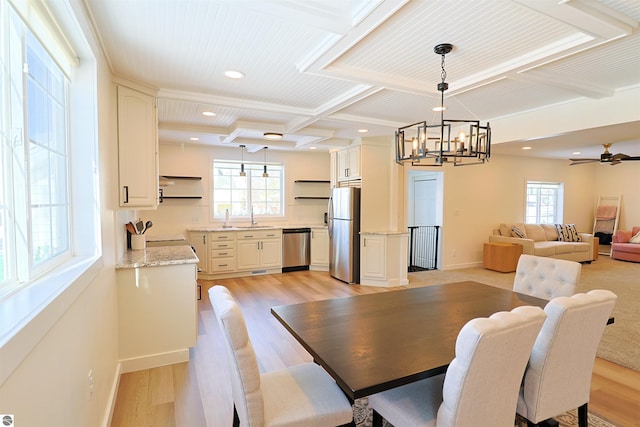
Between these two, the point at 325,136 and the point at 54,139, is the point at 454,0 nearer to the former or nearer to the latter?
the point at 54,139

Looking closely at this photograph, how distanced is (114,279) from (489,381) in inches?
99.2

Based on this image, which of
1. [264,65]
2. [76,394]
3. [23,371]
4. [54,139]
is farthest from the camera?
[264,65]

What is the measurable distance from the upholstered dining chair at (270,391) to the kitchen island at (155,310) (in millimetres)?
1299

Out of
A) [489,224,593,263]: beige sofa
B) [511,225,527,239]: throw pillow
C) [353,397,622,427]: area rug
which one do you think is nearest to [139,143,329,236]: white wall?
[489,224,593,263]: beige sofa

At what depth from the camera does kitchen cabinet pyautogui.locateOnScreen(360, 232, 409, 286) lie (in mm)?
5355

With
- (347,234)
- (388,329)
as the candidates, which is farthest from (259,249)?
(388,329)

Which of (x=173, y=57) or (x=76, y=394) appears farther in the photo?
(x=173, y=57)

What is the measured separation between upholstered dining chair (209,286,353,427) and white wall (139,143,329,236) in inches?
186

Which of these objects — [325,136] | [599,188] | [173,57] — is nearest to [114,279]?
[173,57]

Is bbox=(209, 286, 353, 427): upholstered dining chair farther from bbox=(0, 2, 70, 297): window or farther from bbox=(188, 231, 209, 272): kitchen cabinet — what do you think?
bbox=(188, 231, 209, 272): kitchen cabinet

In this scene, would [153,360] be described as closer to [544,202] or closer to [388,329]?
[388,329]

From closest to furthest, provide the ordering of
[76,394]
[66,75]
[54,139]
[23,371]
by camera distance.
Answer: [23,371], [76,394], [54,139], [66,75]

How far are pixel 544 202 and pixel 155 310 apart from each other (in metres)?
8.88

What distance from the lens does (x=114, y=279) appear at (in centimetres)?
250
